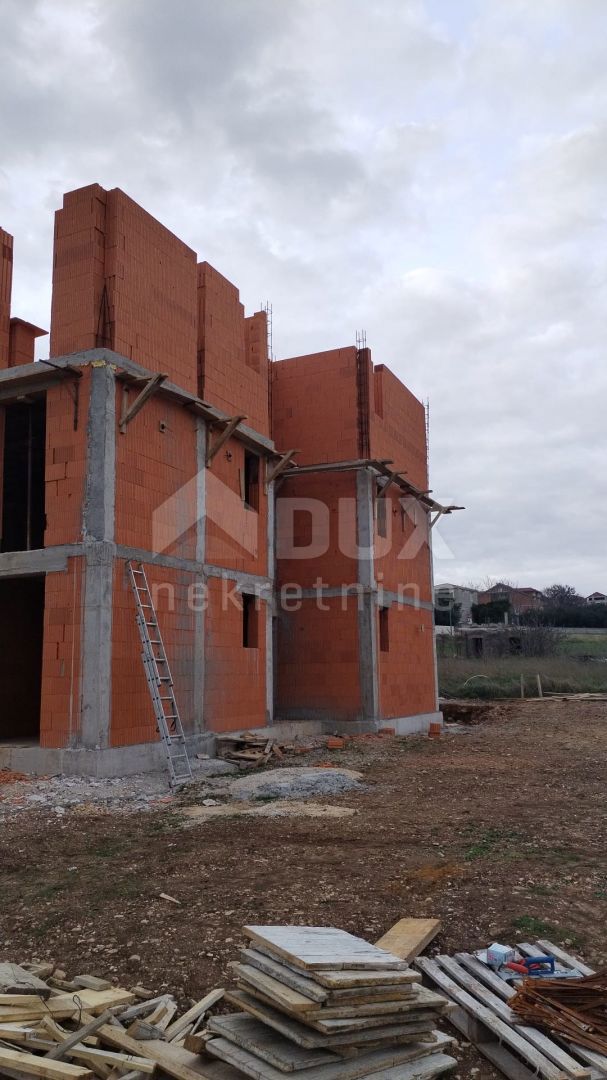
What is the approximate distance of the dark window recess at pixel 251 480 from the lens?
14.9m

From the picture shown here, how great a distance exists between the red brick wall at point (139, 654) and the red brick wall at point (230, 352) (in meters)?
3.50

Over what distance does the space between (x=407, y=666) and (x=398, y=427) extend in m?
5.77

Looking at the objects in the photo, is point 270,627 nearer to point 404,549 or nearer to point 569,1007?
point 404,549

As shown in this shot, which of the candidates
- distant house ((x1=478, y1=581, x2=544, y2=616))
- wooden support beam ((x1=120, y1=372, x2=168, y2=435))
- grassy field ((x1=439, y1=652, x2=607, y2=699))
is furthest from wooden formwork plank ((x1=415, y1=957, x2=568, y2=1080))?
distant house ((x1=478, y1=581, x2=544, y2=616))

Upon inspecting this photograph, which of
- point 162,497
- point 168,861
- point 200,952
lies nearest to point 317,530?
point 162,497

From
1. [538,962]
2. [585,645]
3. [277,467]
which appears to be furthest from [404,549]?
[585,645]

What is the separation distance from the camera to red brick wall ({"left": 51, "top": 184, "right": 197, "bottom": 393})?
10859 millimetres

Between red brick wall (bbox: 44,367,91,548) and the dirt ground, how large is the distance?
3.71 m

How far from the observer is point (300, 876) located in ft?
18.6

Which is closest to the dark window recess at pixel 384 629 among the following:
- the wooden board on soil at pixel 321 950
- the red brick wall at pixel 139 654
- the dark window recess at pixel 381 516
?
the dark window recess at pixel 381 516

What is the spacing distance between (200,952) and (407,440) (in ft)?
54.2

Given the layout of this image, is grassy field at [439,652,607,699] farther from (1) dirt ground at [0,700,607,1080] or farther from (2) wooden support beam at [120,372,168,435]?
(2) wooden support beam at [120,372,168,435]

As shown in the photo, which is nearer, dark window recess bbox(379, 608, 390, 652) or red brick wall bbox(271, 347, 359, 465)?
red brick wall bbox(271, 347, 359, 465)

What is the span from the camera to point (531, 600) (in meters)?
68.2
